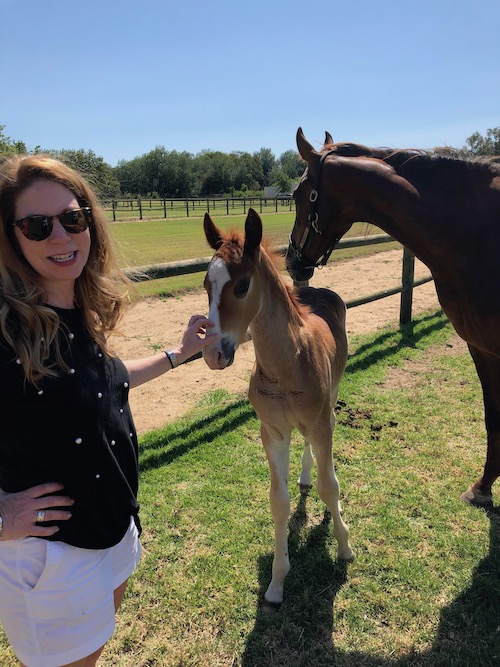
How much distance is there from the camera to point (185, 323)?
22.4 feet

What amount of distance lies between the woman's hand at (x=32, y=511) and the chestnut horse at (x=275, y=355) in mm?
856

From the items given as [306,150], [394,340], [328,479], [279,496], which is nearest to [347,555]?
[328,479]

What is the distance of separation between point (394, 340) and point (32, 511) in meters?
5.45

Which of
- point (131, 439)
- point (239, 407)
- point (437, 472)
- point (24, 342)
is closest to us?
point (24, 342)

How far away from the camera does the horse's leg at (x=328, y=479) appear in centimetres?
242

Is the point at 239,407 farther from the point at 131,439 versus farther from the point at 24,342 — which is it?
the point at 24,342

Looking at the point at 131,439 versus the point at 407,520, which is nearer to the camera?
the point at 131,439

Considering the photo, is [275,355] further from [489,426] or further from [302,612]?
[489,426]

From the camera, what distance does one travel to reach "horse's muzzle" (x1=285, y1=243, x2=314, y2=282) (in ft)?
10.4

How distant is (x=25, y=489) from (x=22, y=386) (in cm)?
32

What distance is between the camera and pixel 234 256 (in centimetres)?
202

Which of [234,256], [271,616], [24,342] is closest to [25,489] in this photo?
[24,342]

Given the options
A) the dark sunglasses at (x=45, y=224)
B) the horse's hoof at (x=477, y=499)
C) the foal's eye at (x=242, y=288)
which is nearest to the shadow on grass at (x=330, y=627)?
the horse's hoof at (x=477, y=499)

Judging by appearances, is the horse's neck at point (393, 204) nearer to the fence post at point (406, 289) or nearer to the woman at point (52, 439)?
the woman at point (52, 439)
